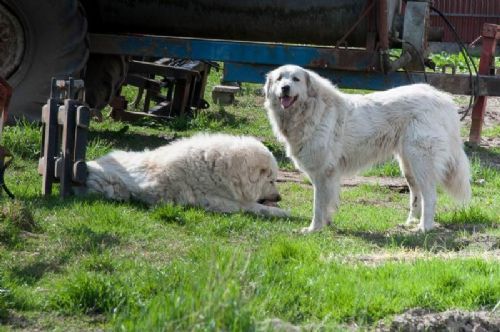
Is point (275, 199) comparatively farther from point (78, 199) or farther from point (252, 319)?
point (252, 319)

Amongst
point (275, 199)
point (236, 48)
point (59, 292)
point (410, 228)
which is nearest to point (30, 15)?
point (236, 48)

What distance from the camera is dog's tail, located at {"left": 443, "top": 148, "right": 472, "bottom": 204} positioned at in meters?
9.17

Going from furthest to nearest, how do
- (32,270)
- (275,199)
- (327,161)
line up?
(275,199) → (327,161) → (32,270)

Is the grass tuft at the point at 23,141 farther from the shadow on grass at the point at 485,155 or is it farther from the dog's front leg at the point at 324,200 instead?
the shadow on grass at the point at 485,155

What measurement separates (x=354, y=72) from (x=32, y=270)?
21.9ft

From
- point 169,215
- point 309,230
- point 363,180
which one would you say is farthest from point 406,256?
A: point 363,180

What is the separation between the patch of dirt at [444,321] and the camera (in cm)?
589

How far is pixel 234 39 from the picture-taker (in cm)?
1285

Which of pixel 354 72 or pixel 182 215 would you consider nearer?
pixel 182 215

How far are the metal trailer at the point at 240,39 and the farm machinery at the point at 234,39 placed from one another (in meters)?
0.01

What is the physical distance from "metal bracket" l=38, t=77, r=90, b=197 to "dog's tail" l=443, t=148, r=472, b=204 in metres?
3.44

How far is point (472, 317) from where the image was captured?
6.09 meters

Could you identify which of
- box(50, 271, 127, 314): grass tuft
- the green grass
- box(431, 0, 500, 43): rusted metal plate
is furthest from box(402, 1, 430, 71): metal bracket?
box(431, 0, 500, 43): rusted metal plate

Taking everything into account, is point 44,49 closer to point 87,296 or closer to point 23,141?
point 23,141
